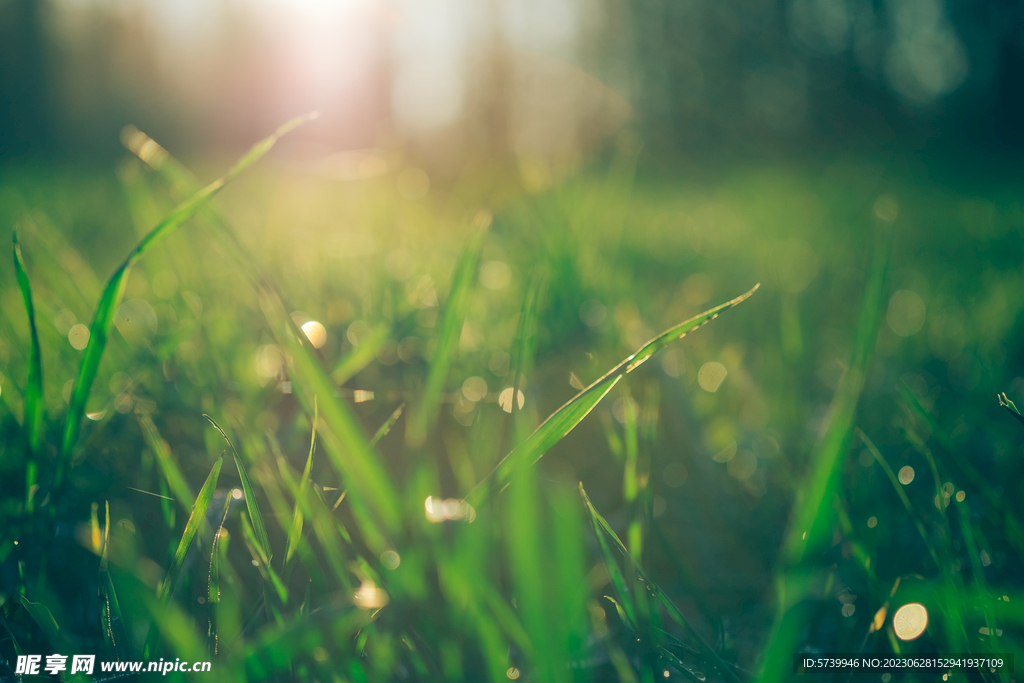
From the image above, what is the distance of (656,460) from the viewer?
1.79ft

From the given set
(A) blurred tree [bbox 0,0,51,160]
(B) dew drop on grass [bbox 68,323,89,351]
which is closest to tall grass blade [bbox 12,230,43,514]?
(B) dew drop on grass [bbox 68,323,89,351]

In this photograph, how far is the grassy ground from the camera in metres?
0.31

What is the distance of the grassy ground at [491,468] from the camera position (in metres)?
0.31

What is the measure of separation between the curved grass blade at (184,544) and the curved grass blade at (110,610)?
0.07 ft

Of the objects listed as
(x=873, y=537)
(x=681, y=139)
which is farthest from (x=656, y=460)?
(x=681, y=139)

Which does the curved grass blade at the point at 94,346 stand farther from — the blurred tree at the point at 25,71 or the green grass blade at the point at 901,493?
the blurred tree at the point at 25,71

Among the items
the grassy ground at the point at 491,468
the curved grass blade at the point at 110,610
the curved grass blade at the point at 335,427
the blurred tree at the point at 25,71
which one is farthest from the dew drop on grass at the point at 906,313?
the blurred tree at the point at 25,71

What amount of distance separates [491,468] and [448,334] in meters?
0.12

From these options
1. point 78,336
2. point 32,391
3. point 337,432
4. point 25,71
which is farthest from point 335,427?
point 25,71

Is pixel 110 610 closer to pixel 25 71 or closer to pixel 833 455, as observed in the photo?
pixel 833 455

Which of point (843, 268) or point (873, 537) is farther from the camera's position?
point (843, 268)

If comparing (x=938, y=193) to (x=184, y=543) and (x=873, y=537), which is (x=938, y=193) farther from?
(x=184, y=543)

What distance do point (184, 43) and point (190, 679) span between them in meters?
16.3

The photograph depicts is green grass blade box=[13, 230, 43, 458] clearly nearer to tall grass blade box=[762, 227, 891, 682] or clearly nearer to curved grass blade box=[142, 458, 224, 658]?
curved grass blade box=[142, 458, 224, 658]
